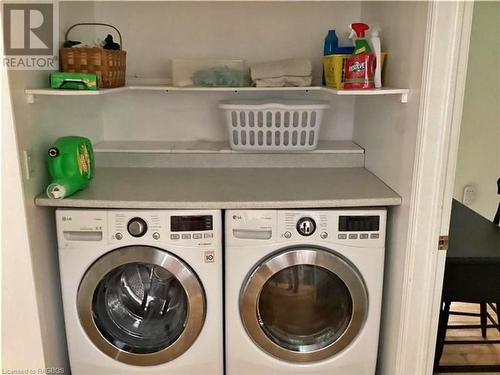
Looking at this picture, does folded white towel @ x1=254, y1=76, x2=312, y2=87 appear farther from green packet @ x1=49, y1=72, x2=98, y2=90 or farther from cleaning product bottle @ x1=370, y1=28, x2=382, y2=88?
green packet @ x1=49, y1=72, x2=98, y2=90

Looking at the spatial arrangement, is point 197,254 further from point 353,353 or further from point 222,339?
point 353,353

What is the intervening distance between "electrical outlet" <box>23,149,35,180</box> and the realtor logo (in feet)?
1.03

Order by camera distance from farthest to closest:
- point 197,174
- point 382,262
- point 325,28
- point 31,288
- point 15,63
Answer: point 325,28
point 197,174
point 382,262
point 31,288
point 15,63

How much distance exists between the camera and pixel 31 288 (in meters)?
1.81

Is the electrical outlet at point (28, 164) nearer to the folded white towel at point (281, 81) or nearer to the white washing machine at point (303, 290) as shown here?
the white washing machine at point (303, 290)

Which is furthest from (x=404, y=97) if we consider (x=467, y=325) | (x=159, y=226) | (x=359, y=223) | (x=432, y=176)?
(x=467, y=325)

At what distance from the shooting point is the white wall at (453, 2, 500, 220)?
281cm

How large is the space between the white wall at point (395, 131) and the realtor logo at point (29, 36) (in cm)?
144

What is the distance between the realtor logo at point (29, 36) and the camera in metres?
1.63

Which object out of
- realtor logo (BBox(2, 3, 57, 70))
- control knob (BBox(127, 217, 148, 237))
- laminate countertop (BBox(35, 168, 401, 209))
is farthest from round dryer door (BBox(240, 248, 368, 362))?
realtor logo (BBox(2, 3, 57, 70))

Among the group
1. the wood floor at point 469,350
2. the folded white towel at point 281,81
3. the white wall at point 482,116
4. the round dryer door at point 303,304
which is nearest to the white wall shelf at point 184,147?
the folded white towel at point 281,81

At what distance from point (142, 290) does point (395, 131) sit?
131cm

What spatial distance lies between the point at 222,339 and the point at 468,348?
1.38 meters

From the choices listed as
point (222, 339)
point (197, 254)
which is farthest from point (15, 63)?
point (222, 339)
